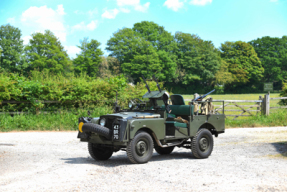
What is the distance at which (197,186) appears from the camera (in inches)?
227

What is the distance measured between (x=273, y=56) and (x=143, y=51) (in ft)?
122

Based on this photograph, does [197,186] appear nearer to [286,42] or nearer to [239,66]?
[239,66]

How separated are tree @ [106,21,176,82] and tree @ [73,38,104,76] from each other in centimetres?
430

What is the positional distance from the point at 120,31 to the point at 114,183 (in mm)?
60385

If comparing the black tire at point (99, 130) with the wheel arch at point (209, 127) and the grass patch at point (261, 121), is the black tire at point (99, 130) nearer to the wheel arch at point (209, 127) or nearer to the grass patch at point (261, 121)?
the wheel arch at point (209, 127)

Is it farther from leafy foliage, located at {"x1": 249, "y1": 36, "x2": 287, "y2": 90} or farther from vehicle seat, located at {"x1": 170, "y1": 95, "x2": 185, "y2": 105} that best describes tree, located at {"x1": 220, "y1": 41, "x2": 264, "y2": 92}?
vehicle seat, located at {"x1": 170, "y1": 95, "x2": 185, "y2": 105}

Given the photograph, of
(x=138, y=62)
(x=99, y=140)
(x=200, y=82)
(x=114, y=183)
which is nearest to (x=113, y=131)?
(x=99, y=140)

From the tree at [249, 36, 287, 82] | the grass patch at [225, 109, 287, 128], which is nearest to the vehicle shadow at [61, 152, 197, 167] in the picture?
the grass patch at [225, 109, 287, 128]

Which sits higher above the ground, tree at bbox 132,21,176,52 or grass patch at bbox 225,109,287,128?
tree at bbox 132,21,176,52

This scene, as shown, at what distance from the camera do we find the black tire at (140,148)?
7.43 metres

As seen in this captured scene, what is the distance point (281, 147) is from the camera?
410 inches

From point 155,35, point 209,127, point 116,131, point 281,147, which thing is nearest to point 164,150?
point 209,127

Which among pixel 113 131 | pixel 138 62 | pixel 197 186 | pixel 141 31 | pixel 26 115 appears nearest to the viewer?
pixel 197 186

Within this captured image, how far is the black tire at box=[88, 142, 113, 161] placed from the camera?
8355mm
